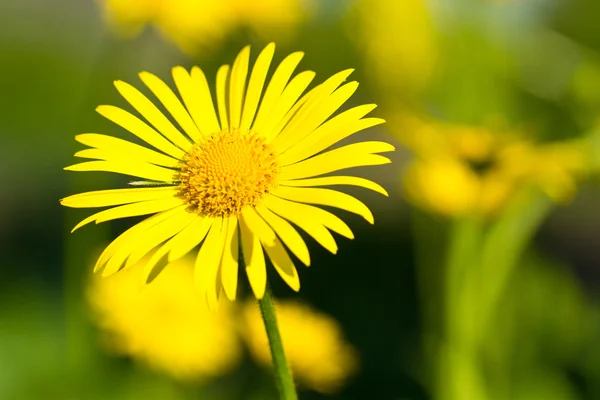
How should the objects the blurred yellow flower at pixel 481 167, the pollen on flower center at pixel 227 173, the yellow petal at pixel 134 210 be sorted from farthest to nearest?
the blurred yellow flower at pixel 481 167 → the pollen on flower center at pixel 227 173 → the yellow petal at pixel 134 210

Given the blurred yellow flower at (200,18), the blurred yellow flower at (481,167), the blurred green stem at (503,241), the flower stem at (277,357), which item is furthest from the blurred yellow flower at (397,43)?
the flower stem at (277,357)

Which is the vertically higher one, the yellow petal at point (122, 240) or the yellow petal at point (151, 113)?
the yellow petal at point (151, 113)

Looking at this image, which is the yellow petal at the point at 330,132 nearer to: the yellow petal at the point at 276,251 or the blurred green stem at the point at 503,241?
the yellow petal at the point at 276,251

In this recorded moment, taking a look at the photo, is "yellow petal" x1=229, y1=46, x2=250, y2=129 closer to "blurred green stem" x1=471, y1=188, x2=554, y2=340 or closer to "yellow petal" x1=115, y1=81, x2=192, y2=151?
"yellow petal" x1=115, y1=81, x2=192, y2=151

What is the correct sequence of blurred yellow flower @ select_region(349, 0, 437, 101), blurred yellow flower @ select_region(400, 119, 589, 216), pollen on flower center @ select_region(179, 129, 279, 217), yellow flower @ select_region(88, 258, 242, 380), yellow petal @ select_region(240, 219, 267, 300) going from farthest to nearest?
blurred yellow flower @ select_region(349, 0, 437, 101) < yellow flower @ select_region(88, 258, 242, 380) < blurred yellow flower @ select_region(400, 119, 589, 216) < pollen on flower center @ select_region(179, 129, 279, 217) < yellow petal @ select_region(240, 219, 267, 300)

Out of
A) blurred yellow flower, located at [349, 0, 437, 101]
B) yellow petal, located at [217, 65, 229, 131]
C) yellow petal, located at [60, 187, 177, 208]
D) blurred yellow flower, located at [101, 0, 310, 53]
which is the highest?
blurred yellow flower, located at [101, 0, 310, 53]

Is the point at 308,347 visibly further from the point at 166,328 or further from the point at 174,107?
the point at 174,107

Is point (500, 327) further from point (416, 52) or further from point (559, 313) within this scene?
point (416, 52)

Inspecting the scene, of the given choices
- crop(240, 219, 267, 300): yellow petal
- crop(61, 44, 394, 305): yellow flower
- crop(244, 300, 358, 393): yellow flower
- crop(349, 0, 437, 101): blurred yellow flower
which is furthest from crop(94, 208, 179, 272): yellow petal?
crop(349, 0, 437, 101): blurred yellow flower
